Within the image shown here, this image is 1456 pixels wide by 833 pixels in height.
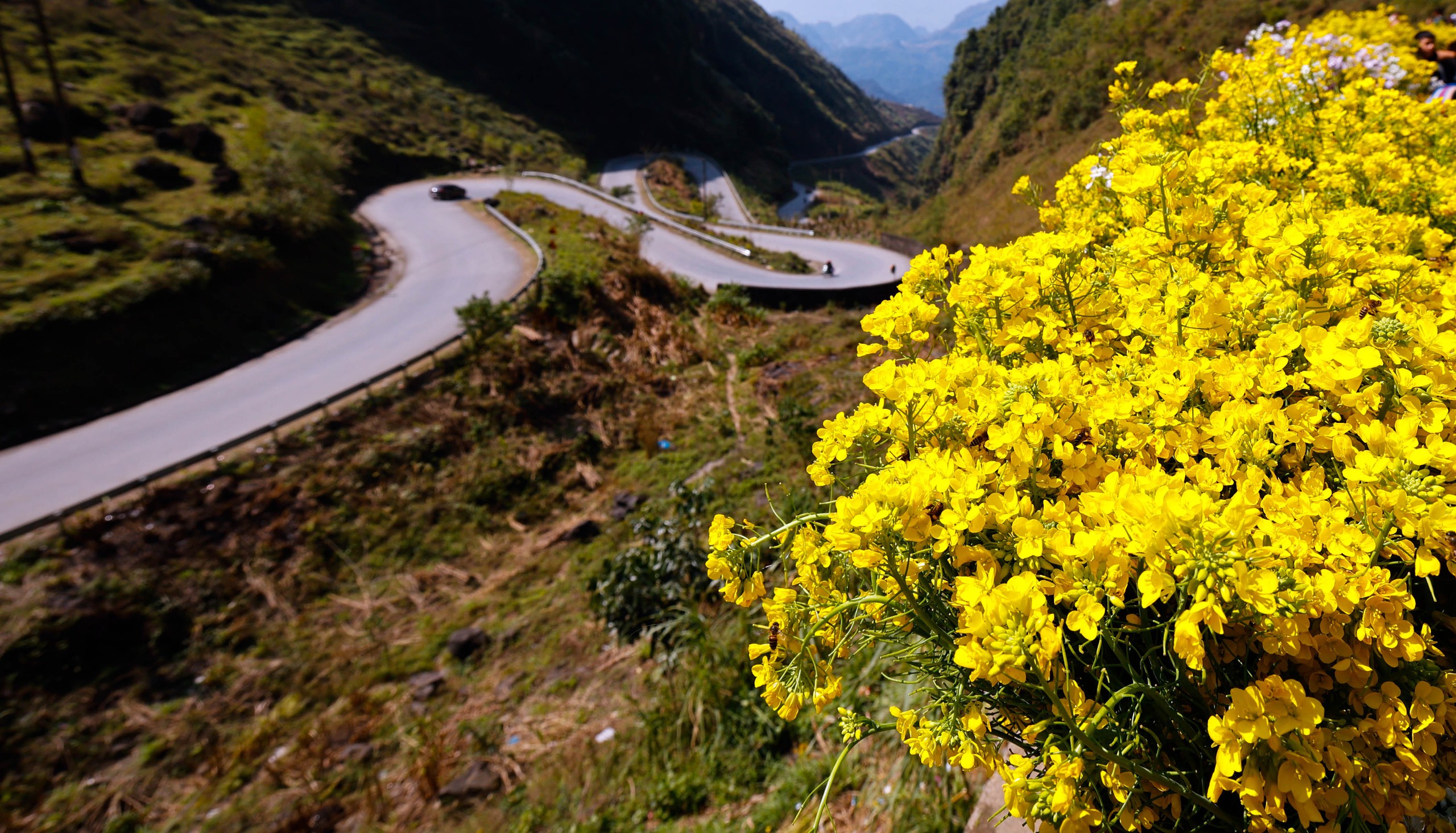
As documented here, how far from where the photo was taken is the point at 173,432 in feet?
33.5

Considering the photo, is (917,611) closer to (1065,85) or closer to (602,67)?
(1065,85)

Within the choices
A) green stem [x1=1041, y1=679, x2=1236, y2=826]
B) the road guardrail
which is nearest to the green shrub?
green stem [x1=1041, y1=679, x2=1236, y2=826]

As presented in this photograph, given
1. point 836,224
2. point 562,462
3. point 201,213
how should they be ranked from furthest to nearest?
point 836,224 → point 201,213 → point 562,462

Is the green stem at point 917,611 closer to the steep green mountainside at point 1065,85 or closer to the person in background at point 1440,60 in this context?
the steep green mountainside at point 1065,85

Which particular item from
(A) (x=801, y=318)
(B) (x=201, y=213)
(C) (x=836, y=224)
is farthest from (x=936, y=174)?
(B) (x=201, y=213)

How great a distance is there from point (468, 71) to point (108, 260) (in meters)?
49.1

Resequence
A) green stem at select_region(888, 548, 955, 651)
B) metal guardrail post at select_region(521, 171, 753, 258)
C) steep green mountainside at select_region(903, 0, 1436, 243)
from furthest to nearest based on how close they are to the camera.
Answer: metal guardrail post at select_region(521, 171, 753, 258) → steep green mountainside at select_region(903, 0, 1436, 243) → green stem at select_region(888, 548, 955, 651)

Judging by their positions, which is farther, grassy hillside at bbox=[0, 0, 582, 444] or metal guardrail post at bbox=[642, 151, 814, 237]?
metal guardrail post at bbox=[642, 151, 814, 237]

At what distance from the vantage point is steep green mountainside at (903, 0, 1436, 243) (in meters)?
18.6

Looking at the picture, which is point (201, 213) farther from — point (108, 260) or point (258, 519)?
point (258, 519)

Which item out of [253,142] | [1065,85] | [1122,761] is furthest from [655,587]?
[1065,85]

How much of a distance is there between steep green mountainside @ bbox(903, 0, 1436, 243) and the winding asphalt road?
22.3 ft

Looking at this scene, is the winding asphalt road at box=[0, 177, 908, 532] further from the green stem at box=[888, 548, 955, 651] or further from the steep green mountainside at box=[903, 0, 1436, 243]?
the green stem at box=[888, 548, 955, 651]

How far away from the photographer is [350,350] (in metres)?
13.0
